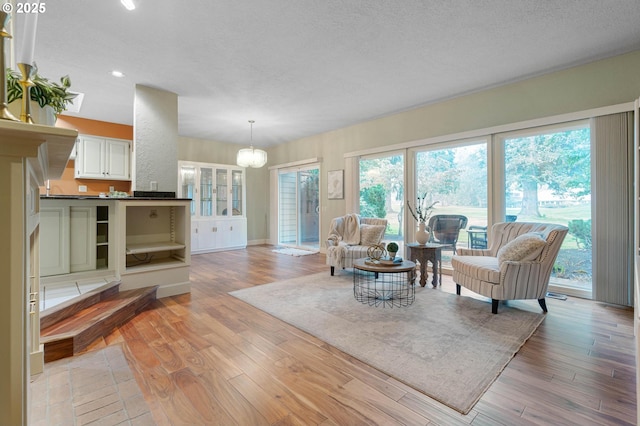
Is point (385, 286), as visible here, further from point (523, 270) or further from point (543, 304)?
point (543, 304)

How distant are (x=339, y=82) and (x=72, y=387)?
4017 mm

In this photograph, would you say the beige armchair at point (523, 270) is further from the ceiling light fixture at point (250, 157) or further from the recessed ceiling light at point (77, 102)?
the recessed ceiling light at point (77, 102)

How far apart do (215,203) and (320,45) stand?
5.01 m

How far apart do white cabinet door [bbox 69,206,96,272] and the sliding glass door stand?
4425mm

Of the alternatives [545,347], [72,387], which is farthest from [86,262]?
[545,347]

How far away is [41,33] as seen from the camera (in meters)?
2.80

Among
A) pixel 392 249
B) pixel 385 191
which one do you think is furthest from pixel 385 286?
pixel 385 191

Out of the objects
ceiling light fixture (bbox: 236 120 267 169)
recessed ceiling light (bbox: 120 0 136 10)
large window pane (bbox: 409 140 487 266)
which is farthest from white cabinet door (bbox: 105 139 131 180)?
large window pane (bbox: 409 140 487 266)

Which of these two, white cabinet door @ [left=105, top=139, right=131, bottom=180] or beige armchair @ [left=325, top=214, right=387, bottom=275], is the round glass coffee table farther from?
white cabinet door @ [left=105, top=139, right=131, bottom=180]

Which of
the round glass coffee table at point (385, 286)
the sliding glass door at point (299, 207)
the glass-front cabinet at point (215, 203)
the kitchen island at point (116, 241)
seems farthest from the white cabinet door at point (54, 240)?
the sliding glass door at point (299, 207)

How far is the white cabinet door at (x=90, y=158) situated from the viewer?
5.40 m

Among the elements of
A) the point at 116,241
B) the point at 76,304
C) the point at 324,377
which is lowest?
the point at 324,377

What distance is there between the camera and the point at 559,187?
3.69m

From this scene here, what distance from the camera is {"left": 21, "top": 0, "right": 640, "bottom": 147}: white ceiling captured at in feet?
8.18
